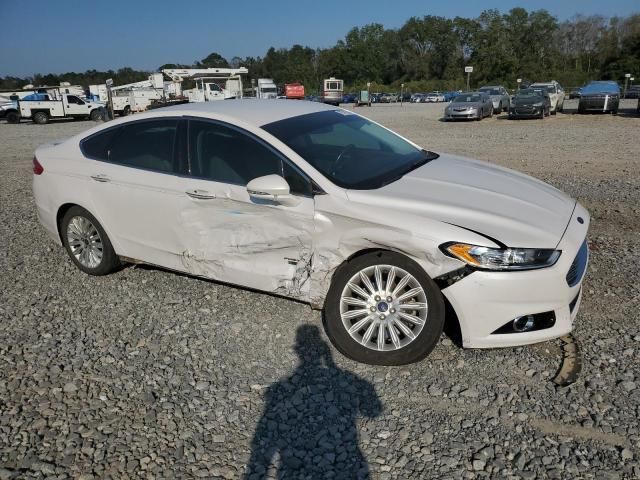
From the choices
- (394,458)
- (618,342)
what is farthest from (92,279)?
(618,342)

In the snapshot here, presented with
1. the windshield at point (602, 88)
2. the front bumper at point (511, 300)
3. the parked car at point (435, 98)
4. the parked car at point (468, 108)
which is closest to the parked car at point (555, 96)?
the windshield at point (602, 88)

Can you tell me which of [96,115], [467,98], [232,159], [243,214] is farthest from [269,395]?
[96,115]

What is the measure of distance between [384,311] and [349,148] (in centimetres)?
149

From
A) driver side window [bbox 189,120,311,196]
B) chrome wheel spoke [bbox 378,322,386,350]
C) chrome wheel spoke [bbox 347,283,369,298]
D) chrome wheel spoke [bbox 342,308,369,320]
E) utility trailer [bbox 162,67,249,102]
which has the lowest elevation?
chrome wheel spoke [bbox 378,322,386,350]

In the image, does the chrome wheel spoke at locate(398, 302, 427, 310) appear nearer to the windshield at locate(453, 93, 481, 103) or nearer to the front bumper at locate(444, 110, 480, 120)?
the front bumper at locate(444, 110, 480, 120)

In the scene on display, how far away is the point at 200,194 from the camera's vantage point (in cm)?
400

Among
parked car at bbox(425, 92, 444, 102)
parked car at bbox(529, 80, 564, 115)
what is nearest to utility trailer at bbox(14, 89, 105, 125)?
parked car at bbox(529, 80, 564, 115)

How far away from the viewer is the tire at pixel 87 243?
4.81 metres

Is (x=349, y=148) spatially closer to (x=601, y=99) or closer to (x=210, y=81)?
(x=601, y=99)

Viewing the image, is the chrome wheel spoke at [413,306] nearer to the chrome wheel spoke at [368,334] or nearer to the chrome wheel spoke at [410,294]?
the chrome wheel spoke at [410,294]

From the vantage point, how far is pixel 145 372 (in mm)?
3475

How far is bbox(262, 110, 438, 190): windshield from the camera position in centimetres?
378

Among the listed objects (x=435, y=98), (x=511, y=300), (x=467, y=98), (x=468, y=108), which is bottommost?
(x=511, y=300)

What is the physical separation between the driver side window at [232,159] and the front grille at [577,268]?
1.75 metres
